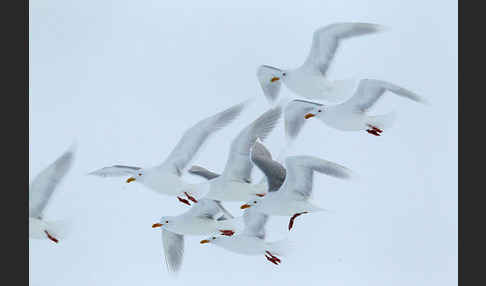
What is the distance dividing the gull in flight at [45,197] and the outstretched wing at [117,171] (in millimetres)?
162

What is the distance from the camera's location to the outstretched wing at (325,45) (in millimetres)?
3180

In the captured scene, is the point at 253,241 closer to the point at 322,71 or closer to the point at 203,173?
the point at 203,173

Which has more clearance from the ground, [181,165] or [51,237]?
[181,165]

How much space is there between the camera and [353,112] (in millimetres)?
3158

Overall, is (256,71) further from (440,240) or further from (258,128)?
(440,240)

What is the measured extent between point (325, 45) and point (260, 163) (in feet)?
1.96

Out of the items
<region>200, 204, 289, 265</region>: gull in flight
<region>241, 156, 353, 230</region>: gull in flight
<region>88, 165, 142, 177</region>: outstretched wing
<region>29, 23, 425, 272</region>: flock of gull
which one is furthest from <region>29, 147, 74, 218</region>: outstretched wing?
<region>241, 156, 353, 230</region>: gull in flight

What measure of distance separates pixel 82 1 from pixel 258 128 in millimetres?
1091

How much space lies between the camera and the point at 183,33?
3.48 metres

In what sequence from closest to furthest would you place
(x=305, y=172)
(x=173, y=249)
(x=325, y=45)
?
(x=305, y=172) < (x=325, y=45) < (x=173, y=249)

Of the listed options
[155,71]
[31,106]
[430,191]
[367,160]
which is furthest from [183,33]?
[430,191]

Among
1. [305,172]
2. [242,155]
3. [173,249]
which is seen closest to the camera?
[305,172]

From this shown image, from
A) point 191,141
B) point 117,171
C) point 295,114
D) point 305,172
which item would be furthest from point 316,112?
point 117,171

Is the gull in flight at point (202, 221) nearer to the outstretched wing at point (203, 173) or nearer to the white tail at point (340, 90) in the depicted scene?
the outstretched wing at point (203, 173)
